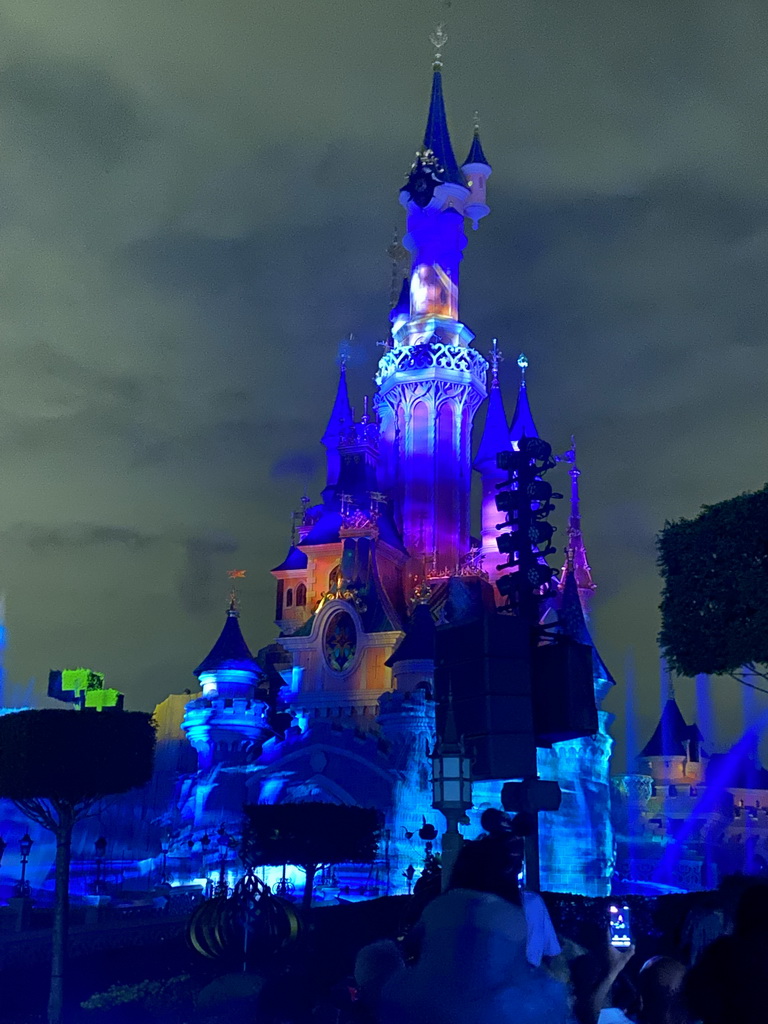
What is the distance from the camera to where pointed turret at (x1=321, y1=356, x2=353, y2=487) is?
62.8 metres

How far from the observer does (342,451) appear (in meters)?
58.7

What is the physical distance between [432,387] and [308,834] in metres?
28.1

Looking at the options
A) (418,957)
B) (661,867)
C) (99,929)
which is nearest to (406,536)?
(661,867)

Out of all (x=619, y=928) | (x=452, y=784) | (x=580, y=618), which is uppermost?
(x=580, y=618)

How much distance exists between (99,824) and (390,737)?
14.1m

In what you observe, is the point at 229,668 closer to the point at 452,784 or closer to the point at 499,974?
the point at 452,784

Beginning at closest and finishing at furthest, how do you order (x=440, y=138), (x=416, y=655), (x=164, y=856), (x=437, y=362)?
1. (x=164, y=856)
2. (x=416, y=655)
3. (x=437, y=362)
4. (x=440, y=138)

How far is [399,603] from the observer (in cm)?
5450

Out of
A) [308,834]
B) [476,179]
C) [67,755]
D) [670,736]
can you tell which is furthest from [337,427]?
[67,755]

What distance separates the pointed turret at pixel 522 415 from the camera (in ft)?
205

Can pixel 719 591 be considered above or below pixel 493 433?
below

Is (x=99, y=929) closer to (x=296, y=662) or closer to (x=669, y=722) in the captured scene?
(x=296, y=662)

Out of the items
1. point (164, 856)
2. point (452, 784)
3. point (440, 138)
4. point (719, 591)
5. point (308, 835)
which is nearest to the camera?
point (452, 784)

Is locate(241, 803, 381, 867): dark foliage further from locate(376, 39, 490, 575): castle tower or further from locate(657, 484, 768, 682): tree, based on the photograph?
locate(376, 39, 490, 575): castle tower
